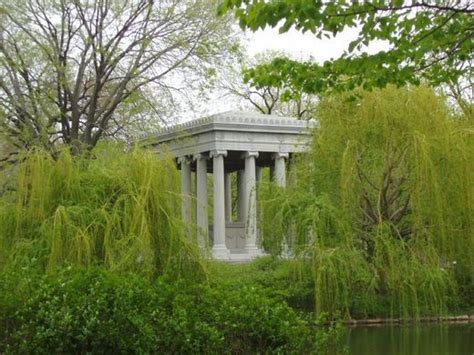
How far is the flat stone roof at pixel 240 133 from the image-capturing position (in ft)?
99.1

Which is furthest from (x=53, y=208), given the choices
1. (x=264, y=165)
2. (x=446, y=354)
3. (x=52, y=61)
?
(x=264, y=165)

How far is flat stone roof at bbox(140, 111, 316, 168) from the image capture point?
30219 mm

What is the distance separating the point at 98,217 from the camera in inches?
528

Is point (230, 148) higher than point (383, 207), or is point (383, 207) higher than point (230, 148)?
point (230, 148)

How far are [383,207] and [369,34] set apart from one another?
35.8 ft

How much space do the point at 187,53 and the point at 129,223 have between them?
1185 centimetres

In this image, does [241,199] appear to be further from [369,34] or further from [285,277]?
[369,34]

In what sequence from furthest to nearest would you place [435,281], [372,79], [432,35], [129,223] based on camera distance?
[435,281]
[129,223]
[372,79]
[432,35]

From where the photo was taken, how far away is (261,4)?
23.9 feet

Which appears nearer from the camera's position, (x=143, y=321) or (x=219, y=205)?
(x=143, y=321)

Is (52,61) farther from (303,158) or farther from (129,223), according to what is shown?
(129,223)

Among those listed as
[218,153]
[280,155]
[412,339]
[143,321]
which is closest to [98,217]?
[143,321]

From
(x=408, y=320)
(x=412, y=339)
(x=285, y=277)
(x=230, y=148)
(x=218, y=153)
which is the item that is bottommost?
(x=412, y=339)

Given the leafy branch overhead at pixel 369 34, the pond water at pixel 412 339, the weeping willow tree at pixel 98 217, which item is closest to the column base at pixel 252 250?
the pond water at pixel 412 339
